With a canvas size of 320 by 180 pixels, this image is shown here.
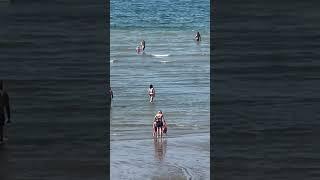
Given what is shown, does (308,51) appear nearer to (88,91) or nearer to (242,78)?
(242,78)

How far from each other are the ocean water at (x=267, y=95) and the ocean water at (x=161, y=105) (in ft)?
2.85

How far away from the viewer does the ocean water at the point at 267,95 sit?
58.5 ft

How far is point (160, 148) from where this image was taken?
21.7 metres

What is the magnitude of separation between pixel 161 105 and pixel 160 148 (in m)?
7.94

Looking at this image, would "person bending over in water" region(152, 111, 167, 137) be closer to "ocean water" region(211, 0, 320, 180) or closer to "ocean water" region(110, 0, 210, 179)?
"ocean water" region(110, 0, 210, 179)

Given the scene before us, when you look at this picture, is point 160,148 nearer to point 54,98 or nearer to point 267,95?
point 54,98

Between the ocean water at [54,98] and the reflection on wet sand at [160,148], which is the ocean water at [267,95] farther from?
the ocean water at [54,98]

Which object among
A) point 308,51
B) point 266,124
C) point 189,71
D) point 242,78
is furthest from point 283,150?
point 189,71

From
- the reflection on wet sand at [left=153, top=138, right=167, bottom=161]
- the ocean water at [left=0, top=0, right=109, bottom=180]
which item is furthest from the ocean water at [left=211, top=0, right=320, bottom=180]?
the ocean water at [left=0, top=0, right=109, bottom=180]

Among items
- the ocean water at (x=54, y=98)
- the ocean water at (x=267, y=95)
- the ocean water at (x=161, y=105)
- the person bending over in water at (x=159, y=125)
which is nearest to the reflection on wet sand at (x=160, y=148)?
the ocean water at (x=161, y=105)

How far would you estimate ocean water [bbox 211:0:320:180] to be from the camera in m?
17.8

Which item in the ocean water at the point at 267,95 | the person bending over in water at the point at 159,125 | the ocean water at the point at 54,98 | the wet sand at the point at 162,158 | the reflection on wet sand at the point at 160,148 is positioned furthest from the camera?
the person bending over in water at the point at 159,125

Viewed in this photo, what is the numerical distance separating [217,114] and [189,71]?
15.4m

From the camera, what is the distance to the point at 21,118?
21.2 meters
